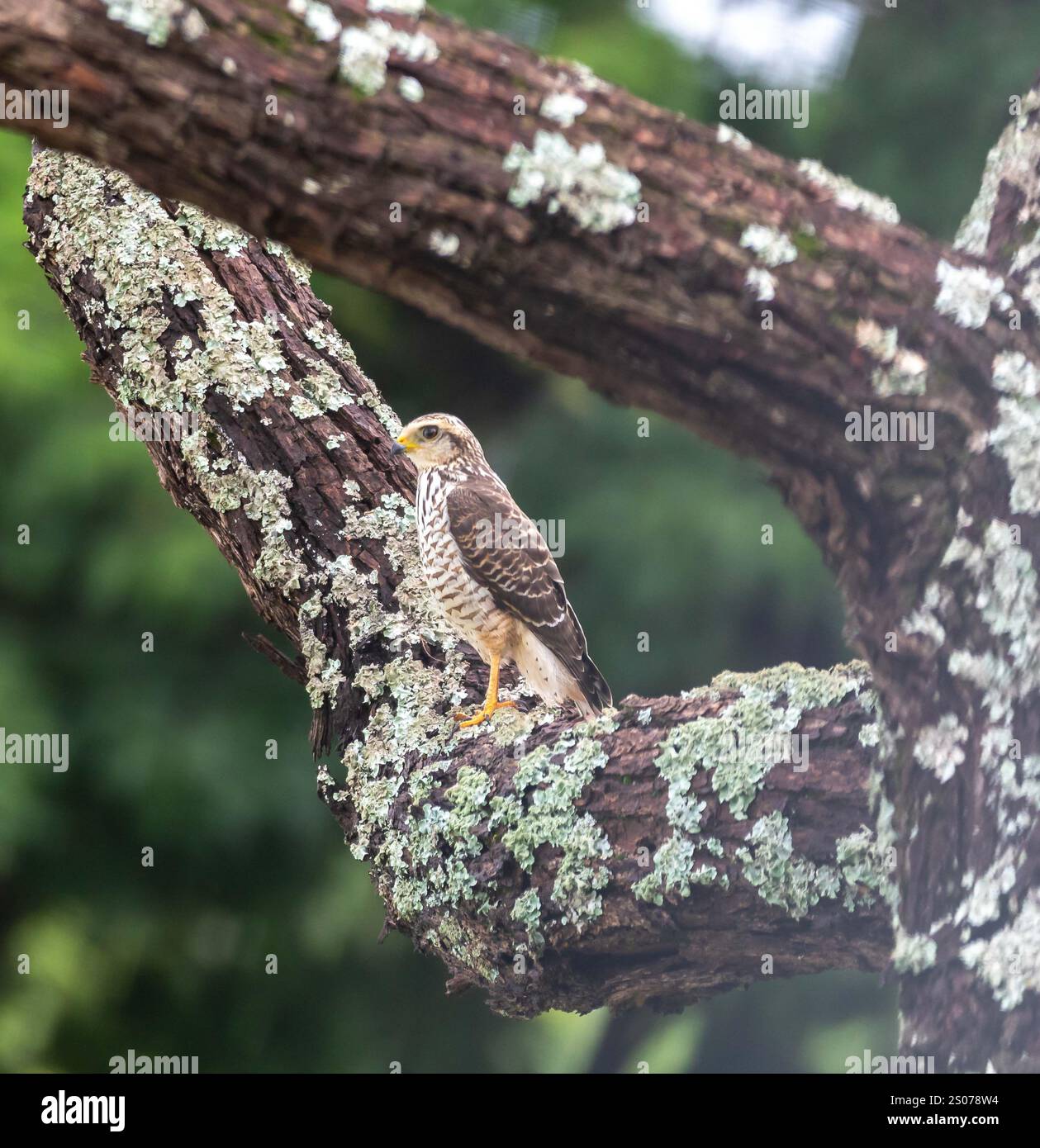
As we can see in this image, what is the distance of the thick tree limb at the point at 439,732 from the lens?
6.81 ft

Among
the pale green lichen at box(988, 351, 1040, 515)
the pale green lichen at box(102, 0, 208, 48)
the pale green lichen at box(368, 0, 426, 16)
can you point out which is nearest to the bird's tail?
the pale green lichen at box(988, 351, 1040, 515)

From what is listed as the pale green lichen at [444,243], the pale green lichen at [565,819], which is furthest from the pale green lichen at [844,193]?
the pale green lichen at [565,819]

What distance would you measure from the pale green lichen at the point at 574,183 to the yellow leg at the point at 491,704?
1417 millimetres

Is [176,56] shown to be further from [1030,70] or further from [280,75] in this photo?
[1030,70]

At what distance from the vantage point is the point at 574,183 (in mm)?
1200

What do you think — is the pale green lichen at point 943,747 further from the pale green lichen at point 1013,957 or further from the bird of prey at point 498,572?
the bird of prey at point 498,572

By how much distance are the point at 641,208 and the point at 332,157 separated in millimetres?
308

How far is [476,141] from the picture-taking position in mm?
1199

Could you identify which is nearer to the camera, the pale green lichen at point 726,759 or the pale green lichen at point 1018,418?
the pale green lichen at point 1018,418

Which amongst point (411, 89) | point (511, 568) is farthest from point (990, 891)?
point (511, 568)

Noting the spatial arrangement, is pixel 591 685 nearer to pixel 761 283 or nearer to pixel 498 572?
pixel 498 572

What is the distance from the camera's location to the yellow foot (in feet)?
8.12

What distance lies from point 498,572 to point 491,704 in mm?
637

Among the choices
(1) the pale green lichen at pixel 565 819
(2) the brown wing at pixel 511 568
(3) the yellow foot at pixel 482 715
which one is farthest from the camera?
(2) the brown wing at pixel 511 568
